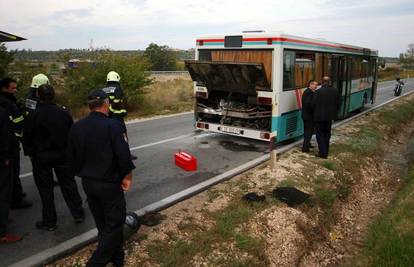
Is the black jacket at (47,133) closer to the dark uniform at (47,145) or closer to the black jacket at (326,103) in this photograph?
the dark uniform at (47,145)

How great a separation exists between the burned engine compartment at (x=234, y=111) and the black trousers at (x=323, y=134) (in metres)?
1.44

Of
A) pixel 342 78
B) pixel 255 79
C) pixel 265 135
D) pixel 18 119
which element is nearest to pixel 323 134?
pixel 265 135

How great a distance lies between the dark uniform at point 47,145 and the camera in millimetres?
4777

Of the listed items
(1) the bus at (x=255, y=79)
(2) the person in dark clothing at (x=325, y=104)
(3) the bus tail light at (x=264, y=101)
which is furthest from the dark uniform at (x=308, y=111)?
(3) the bus tail light at (x=264, y=101)

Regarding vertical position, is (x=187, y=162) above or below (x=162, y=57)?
below

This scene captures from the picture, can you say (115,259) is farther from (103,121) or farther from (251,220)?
(251,220)

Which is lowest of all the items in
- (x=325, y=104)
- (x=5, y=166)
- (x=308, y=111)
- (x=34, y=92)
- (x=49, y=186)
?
(x=49, y=186)

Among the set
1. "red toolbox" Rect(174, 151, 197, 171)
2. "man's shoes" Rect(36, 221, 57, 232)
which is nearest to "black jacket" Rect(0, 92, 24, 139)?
"man's shoes" Rect(36, 221, 57, 232)

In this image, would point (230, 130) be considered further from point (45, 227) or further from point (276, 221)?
point (45, 227)

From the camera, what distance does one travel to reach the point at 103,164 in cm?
373

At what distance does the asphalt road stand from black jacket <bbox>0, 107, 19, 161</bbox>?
3.74ft

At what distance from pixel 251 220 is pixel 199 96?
19.0 ft

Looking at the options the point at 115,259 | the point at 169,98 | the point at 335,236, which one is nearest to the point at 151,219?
the point at 115,259

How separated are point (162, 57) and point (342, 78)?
55898 mm
